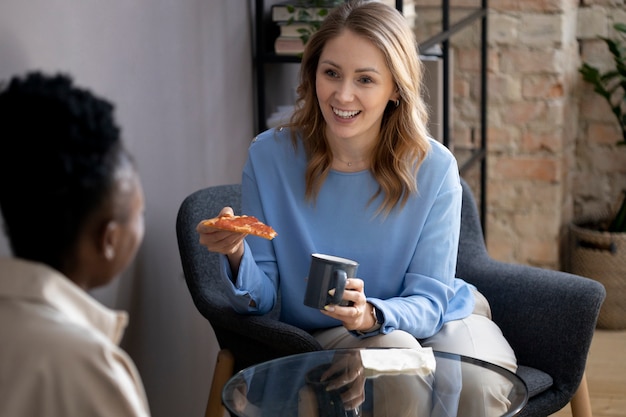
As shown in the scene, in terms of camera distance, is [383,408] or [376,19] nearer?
[383,408]

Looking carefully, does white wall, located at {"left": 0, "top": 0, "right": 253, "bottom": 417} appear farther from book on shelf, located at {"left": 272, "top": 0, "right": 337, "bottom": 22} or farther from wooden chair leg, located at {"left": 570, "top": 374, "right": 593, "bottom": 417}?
wooden chair leg, located at {"left": 570, "top": 374, "right": 593, "bottom": 417}

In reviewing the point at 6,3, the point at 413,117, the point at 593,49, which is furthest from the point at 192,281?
the point at 593,49

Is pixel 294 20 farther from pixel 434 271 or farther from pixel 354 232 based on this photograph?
pixel 434 271

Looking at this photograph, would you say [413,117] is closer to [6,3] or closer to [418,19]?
[6,3]

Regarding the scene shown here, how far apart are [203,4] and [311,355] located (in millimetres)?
1132

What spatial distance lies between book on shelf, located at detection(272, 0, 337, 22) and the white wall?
0.10 metres

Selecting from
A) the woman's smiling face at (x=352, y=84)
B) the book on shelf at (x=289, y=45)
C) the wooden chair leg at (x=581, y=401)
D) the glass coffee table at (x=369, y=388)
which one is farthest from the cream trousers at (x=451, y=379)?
the book on shelf at (x=289, y=45)

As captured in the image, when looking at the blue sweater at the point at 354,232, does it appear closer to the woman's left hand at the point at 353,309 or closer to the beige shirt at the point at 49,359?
the woman's left hand at the point at 353,309

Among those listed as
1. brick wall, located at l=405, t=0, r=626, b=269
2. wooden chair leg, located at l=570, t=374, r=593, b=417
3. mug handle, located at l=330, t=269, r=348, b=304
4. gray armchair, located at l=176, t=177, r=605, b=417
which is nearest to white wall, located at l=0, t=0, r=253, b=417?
gray armchair, located at l=176, t=177, r=605, b=417

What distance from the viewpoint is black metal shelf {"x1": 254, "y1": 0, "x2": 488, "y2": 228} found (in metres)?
2.99

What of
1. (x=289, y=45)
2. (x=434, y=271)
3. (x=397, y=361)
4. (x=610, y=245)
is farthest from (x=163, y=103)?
(x=610, y=245)

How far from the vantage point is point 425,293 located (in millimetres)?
2180

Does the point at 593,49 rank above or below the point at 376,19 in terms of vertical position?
below

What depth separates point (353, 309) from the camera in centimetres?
197
